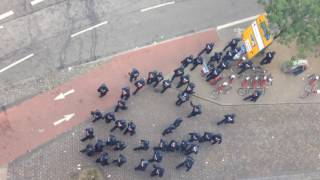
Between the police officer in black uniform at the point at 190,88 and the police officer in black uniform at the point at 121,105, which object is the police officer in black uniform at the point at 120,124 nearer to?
the police officer in black uniform at the point at 121,105

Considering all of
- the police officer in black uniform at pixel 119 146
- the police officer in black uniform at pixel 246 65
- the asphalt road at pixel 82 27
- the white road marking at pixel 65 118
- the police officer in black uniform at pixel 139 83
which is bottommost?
the police officer in black uniform at pixel 119 146

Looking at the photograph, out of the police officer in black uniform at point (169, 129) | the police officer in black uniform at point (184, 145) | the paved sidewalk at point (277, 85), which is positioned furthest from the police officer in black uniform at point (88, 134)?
the paved sidewalk at point (277, 85)

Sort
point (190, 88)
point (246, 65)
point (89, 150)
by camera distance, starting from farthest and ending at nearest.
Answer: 1. point (246, 65)
2. point (190, 88)
3. point (89, 150)

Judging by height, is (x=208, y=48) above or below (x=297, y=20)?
below

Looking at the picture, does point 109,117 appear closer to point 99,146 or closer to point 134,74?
point 99,146

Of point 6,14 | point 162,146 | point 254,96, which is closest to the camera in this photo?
point 162,146

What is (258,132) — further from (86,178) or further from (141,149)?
(86,178)

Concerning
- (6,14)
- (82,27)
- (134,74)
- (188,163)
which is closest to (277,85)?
(188,163)

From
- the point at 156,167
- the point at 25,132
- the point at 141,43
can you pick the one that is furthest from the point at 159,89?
the point at 25,132
